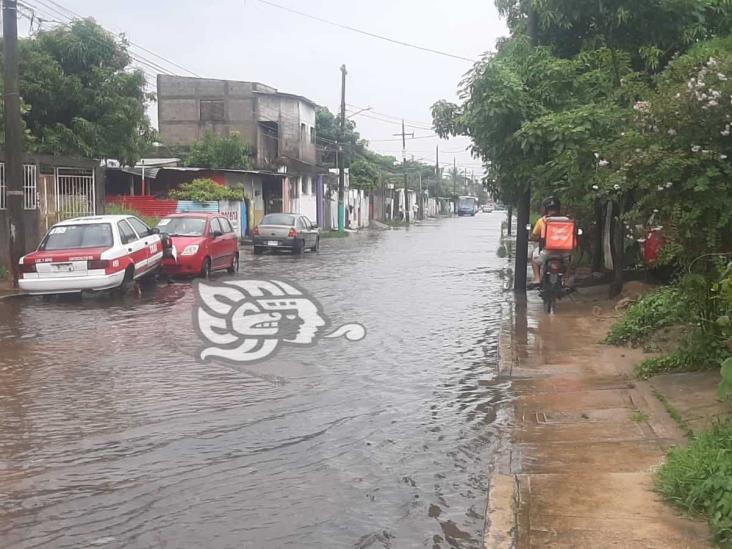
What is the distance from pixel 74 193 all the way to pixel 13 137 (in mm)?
4724

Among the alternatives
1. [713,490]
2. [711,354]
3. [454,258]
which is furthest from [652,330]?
[454,258]

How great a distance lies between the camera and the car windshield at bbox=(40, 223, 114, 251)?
1520 cm

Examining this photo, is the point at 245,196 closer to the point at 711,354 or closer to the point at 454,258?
the point at 454,258

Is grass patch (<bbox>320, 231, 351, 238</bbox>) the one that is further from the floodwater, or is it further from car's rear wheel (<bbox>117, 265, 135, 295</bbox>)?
the floodwater

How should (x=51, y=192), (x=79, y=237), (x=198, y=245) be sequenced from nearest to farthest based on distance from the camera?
(x=79, y=237) → (x=198, y=245) → (x=51, y=192)

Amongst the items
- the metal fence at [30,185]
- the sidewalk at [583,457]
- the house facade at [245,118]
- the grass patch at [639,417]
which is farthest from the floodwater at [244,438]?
the house facade at [245,118]

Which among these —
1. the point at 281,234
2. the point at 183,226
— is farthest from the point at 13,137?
the point at 281,234

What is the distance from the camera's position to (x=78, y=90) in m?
22.6

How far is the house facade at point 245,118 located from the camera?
45938 millimetres

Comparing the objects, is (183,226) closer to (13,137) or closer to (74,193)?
(74,193)

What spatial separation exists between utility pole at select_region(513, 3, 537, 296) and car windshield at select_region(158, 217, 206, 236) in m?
7.66

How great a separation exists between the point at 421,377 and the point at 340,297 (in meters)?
6.80

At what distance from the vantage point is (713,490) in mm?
4316

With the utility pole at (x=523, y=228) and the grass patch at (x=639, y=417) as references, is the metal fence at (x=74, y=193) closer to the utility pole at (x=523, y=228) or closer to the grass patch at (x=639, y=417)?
the utility pole at (x=523, y=228)
